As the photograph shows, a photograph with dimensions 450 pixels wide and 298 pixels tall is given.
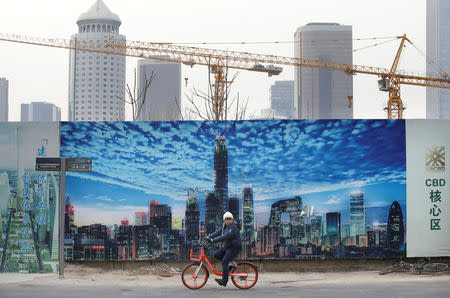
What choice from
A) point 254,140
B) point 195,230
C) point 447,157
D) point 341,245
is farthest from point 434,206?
point 195,230

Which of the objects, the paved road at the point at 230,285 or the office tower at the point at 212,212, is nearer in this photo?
the paved road at the point at 230,285

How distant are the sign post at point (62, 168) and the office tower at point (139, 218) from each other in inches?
66.2

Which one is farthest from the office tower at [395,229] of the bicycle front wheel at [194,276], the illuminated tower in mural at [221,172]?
the bicycle front wheel at [194,276]

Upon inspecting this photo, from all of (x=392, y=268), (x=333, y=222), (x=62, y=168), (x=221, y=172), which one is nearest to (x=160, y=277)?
(x=221, y=172)

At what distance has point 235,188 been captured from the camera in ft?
48.3

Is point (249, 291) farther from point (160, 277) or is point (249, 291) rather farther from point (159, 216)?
point (159, 216)

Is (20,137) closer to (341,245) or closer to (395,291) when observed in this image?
(341,245)

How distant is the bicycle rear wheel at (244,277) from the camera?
490 inches

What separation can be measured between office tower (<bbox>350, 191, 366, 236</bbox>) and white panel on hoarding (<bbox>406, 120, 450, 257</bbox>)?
1141mm

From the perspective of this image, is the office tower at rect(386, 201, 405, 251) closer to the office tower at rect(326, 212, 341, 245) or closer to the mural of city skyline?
the mural of city skyline

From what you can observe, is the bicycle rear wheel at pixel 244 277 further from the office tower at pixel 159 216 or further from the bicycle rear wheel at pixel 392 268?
the bicycle rear wheel at pixel 392 268

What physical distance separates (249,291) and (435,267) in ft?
17.6

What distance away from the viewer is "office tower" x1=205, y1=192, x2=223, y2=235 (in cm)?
1474

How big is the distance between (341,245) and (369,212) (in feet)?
3.52
